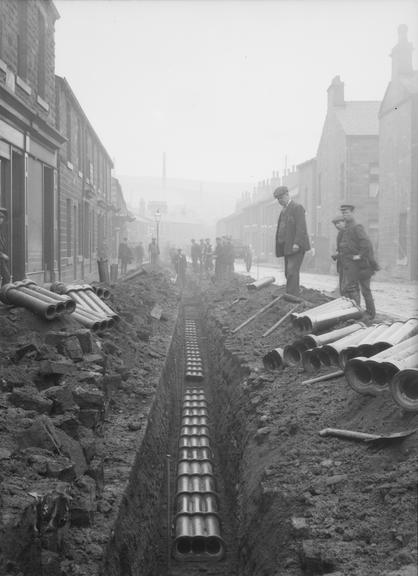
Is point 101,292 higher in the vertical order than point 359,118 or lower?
lower

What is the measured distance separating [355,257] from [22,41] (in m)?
7.80

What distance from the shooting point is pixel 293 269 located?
10055 millimetres

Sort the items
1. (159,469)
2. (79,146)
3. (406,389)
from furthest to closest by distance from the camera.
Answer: (79,146) → (159,469) → (406,389)

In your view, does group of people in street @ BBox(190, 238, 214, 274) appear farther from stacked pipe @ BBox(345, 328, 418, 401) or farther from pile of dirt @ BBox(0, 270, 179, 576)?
stacked pipe @ BBox(345, 328, 418, 401)

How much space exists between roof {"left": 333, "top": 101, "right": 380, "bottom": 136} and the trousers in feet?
75.4

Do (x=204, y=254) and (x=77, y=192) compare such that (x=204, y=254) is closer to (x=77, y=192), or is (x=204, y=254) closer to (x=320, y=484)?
(x=77, y=192)

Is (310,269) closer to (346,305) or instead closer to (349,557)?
(346,305)

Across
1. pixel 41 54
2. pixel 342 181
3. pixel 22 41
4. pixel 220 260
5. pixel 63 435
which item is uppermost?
pixel 342 181

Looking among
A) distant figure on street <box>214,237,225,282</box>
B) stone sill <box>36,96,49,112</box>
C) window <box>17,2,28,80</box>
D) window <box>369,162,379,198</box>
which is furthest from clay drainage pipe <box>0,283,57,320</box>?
window <box>369,162,379,198</box>

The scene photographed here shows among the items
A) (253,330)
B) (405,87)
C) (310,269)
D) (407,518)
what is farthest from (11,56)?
(310,269)

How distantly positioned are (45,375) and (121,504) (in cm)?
171

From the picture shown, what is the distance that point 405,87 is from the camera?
76.6 feet

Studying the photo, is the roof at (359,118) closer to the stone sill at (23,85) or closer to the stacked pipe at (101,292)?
the stone sill at (23,85)

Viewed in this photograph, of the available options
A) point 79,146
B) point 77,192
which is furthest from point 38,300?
point 79,146
